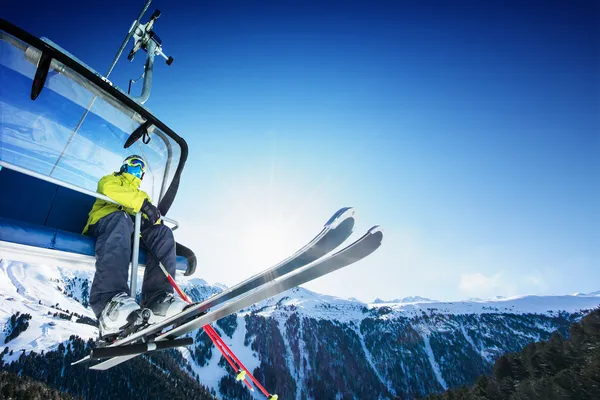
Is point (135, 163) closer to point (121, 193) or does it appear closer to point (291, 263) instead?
point (121, 193)

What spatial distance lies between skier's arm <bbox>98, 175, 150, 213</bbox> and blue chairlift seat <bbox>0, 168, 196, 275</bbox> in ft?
2.78

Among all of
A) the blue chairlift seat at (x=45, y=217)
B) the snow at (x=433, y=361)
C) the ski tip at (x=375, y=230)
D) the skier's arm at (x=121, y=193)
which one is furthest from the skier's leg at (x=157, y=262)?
the snow at (x=433, y=361)

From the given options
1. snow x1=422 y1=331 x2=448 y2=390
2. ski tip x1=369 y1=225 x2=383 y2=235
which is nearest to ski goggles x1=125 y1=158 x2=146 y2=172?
ski tip x1=369 y1=225 x2=383 y2=235

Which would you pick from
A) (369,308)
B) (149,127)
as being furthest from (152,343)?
(369,308)

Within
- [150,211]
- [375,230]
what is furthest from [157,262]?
[375,230]

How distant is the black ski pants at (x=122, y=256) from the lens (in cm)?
293

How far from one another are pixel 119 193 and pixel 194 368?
485 ft

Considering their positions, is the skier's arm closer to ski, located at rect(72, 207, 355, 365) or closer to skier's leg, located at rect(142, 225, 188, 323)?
skier's leg, located at rect(142, 225, 188, 323)

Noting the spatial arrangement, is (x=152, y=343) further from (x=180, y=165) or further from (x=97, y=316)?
(x=180, y=165)

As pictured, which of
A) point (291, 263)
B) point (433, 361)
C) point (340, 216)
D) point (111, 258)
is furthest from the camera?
point (433, 361)

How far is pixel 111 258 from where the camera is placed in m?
3.09

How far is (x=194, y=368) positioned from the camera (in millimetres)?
125125

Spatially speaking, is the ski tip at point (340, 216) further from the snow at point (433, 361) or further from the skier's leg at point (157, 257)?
the snow at point (433, 361)

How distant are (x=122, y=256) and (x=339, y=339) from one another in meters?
172
